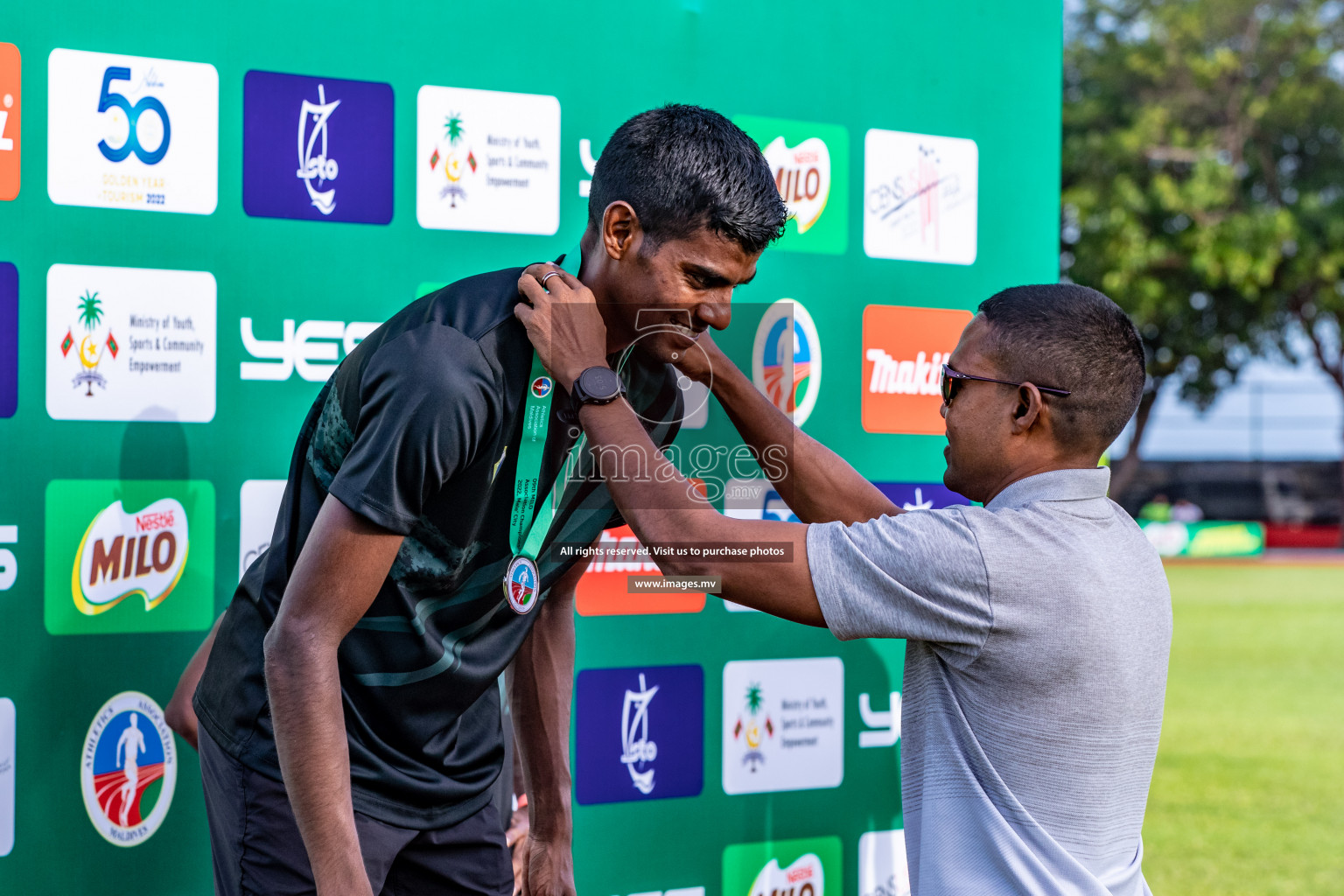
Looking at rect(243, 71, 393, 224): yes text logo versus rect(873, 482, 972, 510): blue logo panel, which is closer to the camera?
rect(243, 71, 393, 224): yes text logo

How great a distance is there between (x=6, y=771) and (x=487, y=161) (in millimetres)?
1687

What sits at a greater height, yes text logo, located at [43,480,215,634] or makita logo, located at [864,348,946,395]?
makita logo, located at [864,348,946,395]

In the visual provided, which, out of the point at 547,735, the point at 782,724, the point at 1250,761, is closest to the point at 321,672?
the point at 547,735

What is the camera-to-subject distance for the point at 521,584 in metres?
1.98

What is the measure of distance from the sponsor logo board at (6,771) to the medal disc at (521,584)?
123 centimetres

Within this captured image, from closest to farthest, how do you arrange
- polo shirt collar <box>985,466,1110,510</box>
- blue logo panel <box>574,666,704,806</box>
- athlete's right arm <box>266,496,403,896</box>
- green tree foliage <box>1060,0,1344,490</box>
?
1. athlete's right arm <box>266,496,403,896</box>
2. polo shirt collar <box>985,466,1110,510</box>
3. blue logo panel <box>574,666,704,806</box>
4. green tree foliage <box>1060,0,1344,490</box>

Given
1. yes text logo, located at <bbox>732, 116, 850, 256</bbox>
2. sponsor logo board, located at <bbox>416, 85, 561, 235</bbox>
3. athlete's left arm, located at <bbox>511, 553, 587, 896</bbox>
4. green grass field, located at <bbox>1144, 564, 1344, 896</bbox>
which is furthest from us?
green grass field, located at <bbox>1144, 564, 1344, 896</bbox>

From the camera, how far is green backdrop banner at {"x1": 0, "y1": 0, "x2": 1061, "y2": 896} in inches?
97.7

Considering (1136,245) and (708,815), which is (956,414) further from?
(1136,245)

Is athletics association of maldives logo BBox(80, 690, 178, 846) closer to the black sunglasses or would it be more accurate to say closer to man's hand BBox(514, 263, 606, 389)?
man's hand BBox(514, 263, 606, 389)

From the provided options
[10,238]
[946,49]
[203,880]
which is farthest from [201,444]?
[946,49]

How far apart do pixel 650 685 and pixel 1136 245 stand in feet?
52.1

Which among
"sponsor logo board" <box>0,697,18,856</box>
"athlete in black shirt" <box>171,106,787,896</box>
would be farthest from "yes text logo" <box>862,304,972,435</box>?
"sponsor logo board" <box>0,697,18,856</box>

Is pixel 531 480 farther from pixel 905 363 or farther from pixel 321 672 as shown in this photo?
pixel 905 363
